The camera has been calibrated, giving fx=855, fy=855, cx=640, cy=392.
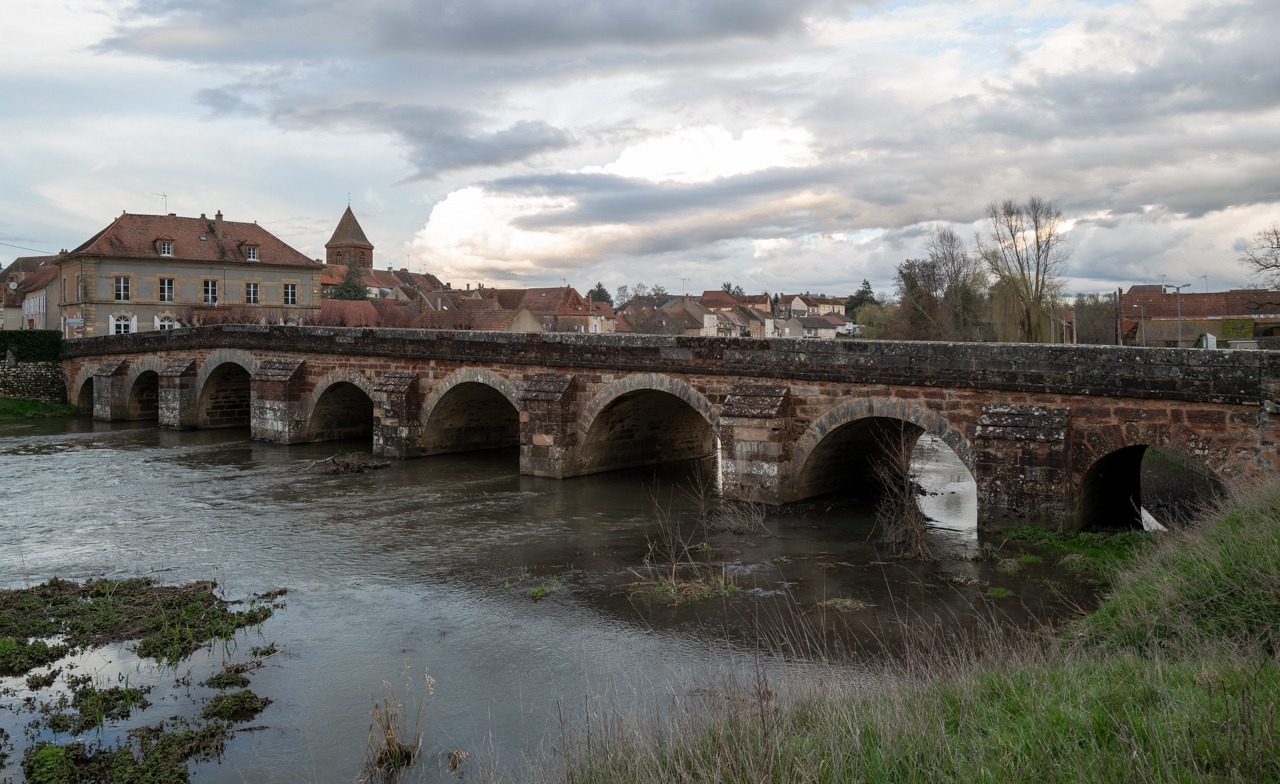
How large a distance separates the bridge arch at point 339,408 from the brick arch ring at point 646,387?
6.82 metres

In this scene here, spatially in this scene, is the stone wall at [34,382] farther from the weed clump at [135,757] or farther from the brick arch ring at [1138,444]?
the brick arch ring at [1138,444]

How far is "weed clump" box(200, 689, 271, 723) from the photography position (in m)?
6.55

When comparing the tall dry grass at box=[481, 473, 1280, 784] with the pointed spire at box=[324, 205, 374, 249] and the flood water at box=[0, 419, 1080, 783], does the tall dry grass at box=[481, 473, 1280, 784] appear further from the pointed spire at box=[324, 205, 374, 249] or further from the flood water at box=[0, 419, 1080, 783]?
the pointed spire at box=[324, 205, 374, 249]

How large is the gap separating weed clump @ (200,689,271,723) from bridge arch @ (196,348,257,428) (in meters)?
19.6

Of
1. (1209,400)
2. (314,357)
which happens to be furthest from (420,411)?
(1209,400)

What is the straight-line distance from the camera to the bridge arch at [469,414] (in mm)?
18391

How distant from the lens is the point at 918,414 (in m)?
12.2

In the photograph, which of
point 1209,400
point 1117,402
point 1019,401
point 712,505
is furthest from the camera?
point 712,505

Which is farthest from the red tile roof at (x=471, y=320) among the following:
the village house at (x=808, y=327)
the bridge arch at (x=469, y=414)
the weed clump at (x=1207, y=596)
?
the village house at (x=808, y=327)

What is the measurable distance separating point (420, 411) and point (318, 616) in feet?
35.6

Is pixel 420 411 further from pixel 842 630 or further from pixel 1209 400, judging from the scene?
pixel 1209 400

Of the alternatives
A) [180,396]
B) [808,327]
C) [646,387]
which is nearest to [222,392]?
[180,396]

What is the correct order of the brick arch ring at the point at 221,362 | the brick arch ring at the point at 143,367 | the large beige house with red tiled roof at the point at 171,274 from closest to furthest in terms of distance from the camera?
the brick arch ring at the point at 221,362 → the brick arch ring at the point at 143,367 → the large beige house with red tiled roof at the point at 171,274

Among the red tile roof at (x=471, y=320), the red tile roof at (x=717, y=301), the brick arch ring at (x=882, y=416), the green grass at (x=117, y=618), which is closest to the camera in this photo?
the green grass at (x=117, y=618)
